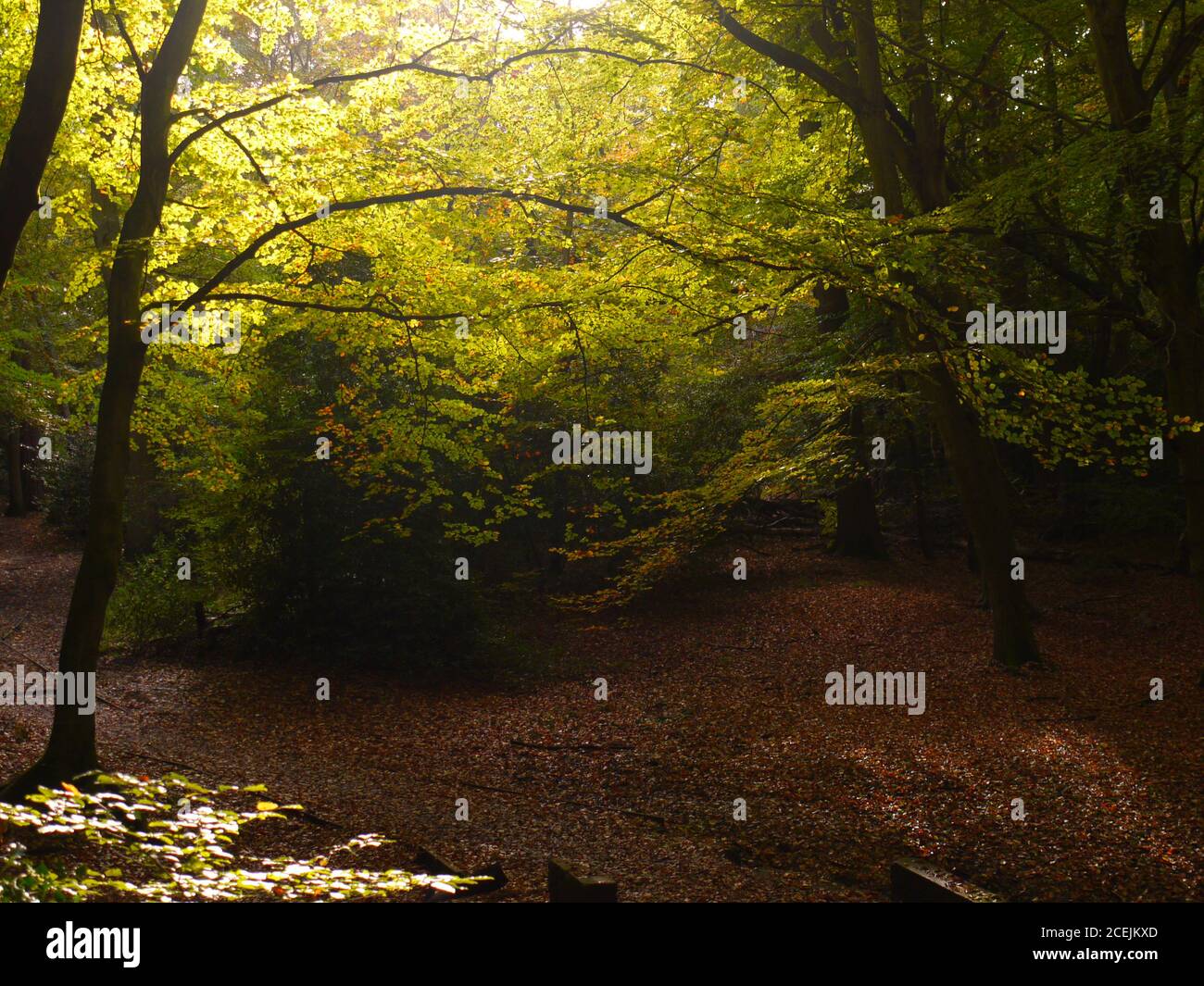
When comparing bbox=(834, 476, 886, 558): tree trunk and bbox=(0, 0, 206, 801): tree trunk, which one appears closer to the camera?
bbox=(0, 0, 206, 801): tree trunk

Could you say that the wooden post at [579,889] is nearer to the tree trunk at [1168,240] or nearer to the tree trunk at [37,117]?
the tree trunk at [37,117]

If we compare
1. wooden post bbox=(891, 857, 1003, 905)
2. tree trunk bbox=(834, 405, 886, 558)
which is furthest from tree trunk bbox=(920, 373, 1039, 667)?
wooden post bbox=(891, 857, 1003, 905)

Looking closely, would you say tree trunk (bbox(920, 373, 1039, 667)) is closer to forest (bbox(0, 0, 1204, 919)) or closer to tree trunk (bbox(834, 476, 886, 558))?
forest (bbox(0, 0, 1204, 919))

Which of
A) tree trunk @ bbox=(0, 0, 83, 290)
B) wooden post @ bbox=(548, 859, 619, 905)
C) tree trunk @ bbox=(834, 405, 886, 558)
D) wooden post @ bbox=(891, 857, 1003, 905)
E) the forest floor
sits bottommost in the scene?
the forest floor

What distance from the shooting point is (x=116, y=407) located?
752cm

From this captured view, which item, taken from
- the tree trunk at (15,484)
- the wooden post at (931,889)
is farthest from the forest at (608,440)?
the tree trunk at (15,484)

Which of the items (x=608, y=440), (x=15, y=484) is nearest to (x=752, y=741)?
(x=608, y=440)

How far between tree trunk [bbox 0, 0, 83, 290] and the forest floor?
4563mm

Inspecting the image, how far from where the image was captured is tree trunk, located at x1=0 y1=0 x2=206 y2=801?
7273 millimetres

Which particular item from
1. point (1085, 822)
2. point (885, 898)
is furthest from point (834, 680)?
point (885, 898)

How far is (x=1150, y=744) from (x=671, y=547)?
5247 mm

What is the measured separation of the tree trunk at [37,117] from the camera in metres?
4.81

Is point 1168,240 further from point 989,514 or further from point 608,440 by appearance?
point 608,440
